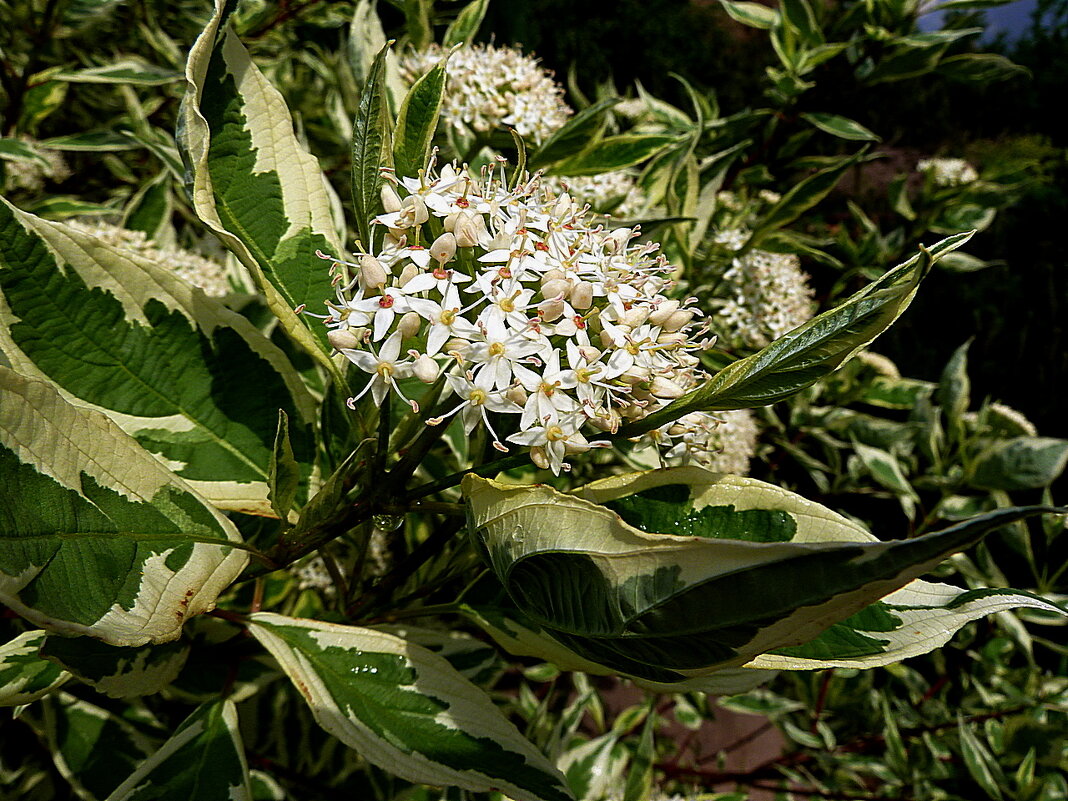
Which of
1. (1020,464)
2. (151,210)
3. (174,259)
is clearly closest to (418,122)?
(174,259)

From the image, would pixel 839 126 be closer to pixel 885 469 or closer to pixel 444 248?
pixel 885 469

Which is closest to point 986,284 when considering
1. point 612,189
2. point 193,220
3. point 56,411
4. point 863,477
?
point 863,477

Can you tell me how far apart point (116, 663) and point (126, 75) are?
1.14m

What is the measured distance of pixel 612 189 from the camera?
1.34m

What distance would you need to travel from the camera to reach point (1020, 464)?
6.03 feet

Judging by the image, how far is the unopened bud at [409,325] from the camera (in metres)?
0.51

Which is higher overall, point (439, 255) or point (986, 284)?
point (439, 255)

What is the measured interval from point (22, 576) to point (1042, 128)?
8.83 metres

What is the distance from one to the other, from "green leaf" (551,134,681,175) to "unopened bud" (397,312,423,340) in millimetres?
597

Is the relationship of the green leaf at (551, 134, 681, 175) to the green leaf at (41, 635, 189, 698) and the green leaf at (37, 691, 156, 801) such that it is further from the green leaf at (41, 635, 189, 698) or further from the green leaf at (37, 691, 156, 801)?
the green leaf at (37, 691, 156, 801)

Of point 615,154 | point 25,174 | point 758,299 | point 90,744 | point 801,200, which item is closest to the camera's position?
point 90,744

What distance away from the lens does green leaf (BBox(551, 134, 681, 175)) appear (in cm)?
103

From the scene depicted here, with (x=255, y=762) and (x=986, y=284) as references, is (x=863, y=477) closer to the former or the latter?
(x=255, y=762)

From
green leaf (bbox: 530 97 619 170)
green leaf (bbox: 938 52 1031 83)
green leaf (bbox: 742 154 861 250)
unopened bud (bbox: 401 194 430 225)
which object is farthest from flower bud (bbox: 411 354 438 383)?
green leaf (bbox: 938 52 1031 83)
